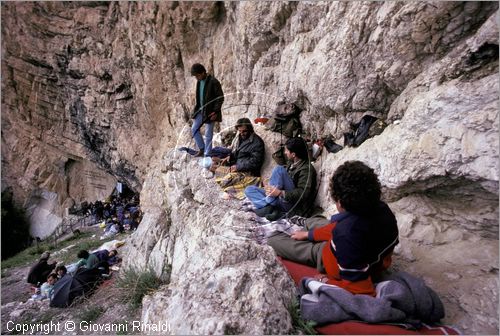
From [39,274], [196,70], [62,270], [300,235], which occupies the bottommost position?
[39,274]

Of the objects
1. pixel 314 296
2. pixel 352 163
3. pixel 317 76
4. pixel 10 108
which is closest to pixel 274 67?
pixel 317 76

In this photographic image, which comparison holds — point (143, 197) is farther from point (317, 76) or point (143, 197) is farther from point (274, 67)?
point (317, 76)

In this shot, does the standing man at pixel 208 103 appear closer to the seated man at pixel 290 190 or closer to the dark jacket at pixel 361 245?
the seated man at pixel 290 190

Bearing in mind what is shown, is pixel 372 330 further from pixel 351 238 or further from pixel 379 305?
pixel 351 238

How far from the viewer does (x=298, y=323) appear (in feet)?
6.02

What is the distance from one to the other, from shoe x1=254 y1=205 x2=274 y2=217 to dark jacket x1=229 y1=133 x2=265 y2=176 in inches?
53.3

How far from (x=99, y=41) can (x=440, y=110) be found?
14.0 m

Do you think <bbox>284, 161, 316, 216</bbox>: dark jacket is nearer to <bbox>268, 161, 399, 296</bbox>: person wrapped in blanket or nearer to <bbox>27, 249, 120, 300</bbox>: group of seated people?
<bbox>268, 161, 399, 296</bbox>: person wrapped in blanket

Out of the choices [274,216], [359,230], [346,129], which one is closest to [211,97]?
[346,129]

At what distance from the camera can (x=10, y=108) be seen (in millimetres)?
16859

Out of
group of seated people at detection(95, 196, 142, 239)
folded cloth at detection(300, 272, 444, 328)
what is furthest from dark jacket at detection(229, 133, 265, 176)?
group of seated people at detection(95, 196, 142, 239)

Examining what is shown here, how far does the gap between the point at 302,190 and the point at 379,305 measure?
2.09 metres

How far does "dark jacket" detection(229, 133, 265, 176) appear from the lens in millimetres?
4945

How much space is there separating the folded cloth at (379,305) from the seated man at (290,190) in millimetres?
1755
